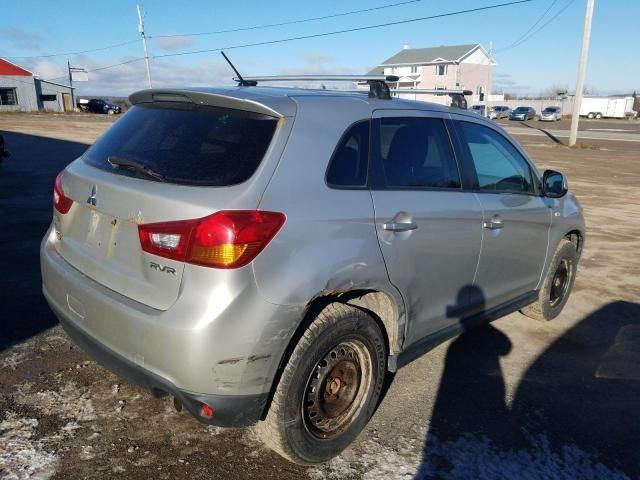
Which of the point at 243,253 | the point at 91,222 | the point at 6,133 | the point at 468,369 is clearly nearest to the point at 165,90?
the point at 91,222

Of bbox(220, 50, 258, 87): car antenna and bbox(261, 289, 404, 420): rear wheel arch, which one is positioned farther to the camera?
bbox(220, 50, 258, 87): car antenna

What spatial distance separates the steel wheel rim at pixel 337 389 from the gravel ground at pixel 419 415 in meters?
0.20

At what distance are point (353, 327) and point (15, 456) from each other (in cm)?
180

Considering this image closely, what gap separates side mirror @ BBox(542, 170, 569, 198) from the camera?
13.7 ft

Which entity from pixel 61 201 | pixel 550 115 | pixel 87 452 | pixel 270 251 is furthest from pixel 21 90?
pixel 270 251

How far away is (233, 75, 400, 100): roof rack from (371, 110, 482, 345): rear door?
173 mm

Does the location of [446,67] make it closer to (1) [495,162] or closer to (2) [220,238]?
(1) [495,162]

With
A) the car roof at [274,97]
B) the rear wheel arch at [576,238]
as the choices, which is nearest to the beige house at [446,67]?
the rear wheel arch at [576,238]

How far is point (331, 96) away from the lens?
2842mm

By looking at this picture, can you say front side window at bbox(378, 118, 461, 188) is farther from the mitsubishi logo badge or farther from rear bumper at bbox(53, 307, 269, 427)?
the mitsubishi logo badge

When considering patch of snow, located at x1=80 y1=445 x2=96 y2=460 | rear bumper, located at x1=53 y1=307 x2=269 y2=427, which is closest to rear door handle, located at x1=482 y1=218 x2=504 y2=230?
rear bumper, located at x1=53 y1=307 x2=269 y2=427

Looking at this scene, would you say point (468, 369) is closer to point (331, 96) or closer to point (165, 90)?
point (331, 96)

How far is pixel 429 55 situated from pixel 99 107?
44486 millimetres

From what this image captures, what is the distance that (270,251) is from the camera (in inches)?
88.3
